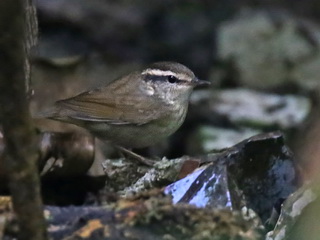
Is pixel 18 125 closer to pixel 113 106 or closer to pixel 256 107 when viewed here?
pixel 113 106

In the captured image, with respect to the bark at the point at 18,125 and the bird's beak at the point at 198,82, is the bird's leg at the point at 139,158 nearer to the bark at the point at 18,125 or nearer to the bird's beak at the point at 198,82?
the bird's beak at the point at 198,82

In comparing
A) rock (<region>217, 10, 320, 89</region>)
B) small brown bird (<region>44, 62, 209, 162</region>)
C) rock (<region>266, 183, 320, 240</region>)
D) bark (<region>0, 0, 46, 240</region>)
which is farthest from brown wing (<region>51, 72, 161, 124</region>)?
bark (<region>0, 0, 46, 240</region>)

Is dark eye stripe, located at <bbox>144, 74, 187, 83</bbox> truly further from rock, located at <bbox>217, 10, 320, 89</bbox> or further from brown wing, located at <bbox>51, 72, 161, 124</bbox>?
rock, located at <bbox>217, 10, 320, 89</bbox>

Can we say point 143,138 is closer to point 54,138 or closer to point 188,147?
point 54,138

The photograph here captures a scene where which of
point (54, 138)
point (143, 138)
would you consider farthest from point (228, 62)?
point (54, 138)

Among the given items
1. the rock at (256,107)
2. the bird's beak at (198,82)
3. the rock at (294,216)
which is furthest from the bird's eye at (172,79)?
the rock at (294,216)

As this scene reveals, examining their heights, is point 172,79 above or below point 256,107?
above

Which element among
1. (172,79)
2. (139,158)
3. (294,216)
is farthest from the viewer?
(172,79)

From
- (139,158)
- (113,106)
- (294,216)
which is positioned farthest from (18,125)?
(113,106)
